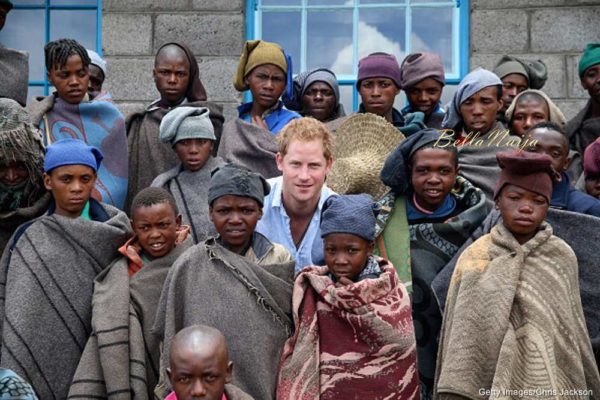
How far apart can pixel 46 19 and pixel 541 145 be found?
4.89 meters

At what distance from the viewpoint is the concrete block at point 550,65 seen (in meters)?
7.69

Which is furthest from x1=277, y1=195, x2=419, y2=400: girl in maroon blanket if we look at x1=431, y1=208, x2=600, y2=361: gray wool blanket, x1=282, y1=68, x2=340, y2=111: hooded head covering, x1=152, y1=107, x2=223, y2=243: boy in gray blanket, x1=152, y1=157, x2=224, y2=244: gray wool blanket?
x1=282, y1=68, x2=340, y2=111: hooded head covering

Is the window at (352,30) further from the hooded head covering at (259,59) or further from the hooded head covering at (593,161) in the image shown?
the hooded head covering at (593,161)

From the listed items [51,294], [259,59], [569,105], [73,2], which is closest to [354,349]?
[51,294]

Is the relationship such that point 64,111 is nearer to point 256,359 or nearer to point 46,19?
point 256,359

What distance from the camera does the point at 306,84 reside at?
261 inches

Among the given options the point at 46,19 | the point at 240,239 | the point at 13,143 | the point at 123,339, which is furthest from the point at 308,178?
the point at 46,19

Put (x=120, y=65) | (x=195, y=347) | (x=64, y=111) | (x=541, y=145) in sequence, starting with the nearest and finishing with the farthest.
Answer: (x=195, y=347) < (x=541, y=145) < (x=64, y=111) < (x=120, y=65)

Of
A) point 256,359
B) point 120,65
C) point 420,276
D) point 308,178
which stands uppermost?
point 120,65

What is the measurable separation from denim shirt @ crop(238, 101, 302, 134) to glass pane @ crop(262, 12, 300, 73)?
1.81m

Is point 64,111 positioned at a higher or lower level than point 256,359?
higher

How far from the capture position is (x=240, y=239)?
182 inches

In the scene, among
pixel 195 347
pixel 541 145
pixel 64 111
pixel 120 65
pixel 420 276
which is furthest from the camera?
pixel 120 65

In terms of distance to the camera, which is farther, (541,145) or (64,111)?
(64,111)
